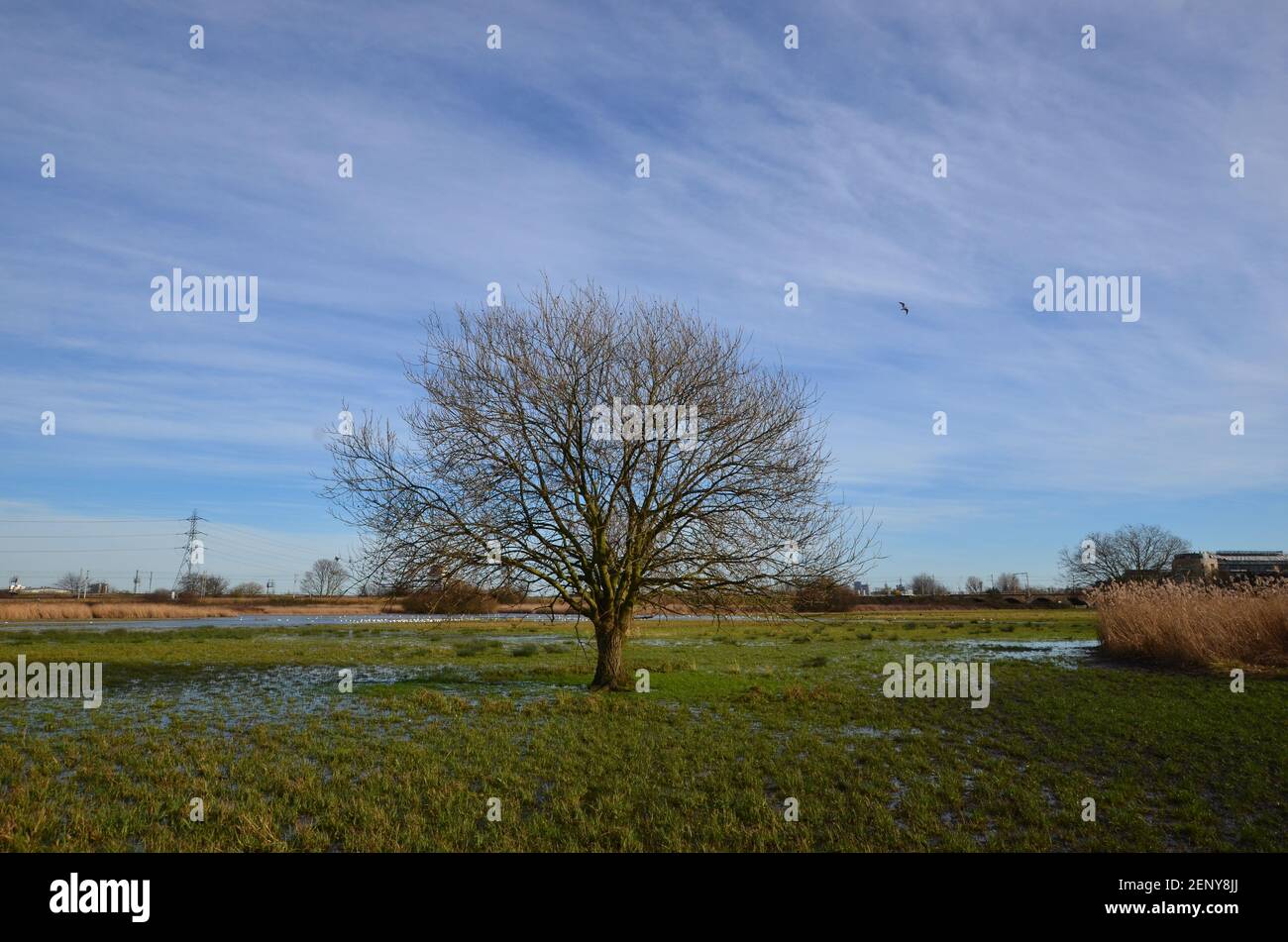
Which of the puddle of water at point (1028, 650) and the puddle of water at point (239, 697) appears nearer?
the puddle of water at point (239, 697)

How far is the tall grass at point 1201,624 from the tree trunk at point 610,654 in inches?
766

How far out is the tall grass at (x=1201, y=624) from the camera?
25.6 metres

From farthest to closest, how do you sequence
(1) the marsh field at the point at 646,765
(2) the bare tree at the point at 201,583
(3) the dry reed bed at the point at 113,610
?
(2) the bare tree at the point at 201,583, (3) the dry reed bed at the point at 113,610, (1) the marsh field at the point at 646,765

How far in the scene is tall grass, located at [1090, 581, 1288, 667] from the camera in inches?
1006

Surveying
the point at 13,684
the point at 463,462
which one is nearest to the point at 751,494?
the point at 463,462

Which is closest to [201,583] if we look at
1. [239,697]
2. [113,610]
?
[113,610]

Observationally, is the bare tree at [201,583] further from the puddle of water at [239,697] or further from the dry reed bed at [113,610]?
the puddle of water at [239,697]

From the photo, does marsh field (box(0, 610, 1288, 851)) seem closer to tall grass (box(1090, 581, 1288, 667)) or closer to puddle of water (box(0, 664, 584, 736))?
puddle of water (box(0, 664, 584, 736))

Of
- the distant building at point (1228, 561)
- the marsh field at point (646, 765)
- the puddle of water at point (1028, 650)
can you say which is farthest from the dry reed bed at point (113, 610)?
the distant building at point (1228, 561)

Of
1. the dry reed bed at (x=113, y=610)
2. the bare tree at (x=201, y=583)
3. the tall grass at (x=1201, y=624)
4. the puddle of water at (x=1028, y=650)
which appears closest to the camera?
the tall grass at (x=1201, y=624)

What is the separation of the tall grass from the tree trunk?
1945 centimetres

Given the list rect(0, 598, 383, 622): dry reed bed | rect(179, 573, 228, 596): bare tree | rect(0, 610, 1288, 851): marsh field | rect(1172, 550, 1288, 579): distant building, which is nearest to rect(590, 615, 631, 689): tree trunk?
rect(0, 610, 1288, 851): marsh field

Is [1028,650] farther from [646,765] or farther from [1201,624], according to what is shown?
[646,765]

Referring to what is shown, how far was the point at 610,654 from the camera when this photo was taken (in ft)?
72.0
